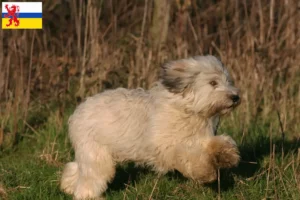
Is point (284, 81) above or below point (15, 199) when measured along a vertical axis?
above

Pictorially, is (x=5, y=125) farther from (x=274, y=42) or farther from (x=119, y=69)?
(x=274, y=42)

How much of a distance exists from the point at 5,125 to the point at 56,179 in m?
1.95

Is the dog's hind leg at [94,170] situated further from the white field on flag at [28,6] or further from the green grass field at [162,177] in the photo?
the white field on flag at [28,6]

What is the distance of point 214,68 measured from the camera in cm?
558

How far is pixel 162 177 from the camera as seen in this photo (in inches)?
247

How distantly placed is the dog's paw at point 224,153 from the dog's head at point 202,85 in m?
0.26

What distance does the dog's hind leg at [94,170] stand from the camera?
5891mm

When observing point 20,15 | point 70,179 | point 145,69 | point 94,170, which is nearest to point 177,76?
point 94,170

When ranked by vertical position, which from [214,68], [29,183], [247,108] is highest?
[214,68]

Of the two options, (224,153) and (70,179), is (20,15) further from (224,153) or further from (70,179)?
(224,153)

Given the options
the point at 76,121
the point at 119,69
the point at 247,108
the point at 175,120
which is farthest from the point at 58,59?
the point at 175,120

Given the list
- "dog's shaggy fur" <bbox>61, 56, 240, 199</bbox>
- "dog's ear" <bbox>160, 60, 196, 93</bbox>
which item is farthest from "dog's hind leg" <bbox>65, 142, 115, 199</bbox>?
"dog's ear" <bbox>160, 60, 196, 93</bbox>

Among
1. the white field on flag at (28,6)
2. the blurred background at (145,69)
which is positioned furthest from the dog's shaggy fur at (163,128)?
the white field on flag at (28,6)

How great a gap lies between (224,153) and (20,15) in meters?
4.27
